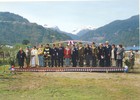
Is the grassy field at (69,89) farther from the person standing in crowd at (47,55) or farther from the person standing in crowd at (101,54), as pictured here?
the person standing in crowd at (47,55)

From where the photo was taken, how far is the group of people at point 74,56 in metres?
25.5

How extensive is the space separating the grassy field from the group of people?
17.5 ft

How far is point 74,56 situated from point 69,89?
9.68m

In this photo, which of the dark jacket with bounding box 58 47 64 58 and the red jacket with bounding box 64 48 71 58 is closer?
the dark jacket with bounding box 58 47 64 58

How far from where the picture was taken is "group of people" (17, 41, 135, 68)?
83.5 feet

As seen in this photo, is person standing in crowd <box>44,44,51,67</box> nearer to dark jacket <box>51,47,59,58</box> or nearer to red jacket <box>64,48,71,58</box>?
dark jacket <box>51,47,59,58</box>

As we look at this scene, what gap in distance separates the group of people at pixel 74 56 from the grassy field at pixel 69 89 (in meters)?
5.35

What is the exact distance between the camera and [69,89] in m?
16.4

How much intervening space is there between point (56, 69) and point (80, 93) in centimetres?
961

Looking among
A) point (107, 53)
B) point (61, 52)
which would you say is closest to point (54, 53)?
point (61, 52)

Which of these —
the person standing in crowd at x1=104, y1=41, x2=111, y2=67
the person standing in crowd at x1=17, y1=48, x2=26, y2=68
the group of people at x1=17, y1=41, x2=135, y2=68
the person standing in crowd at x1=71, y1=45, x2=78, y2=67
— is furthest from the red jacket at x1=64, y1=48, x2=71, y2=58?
the person standing in crowd at x1=17, y1=48, x2=26, y2=68

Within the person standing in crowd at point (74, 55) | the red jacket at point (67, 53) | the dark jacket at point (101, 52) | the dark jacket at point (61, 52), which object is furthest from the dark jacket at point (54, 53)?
the dark jacket at point (101, 52)

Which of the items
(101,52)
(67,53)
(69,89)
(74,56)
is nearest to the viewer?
(69,89)

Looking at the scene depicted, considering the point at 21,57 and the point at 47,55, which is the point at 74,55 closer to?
the point at 47,55
